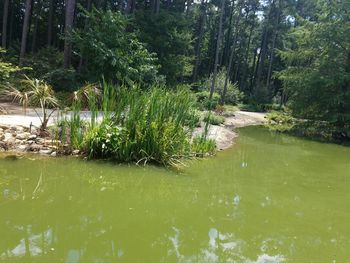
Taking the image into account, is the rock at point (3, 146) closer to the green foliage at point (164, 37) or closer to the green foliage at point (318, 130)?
the green foliage at point (318, 130)

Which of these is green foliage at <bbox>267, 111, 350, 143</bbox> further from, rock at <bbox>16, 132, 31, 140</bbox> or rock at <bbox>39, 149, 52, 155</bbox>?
rock at <bbox>16, 132, 31, 140</bbox>

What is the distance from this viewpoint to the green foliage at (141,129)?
26.0ft

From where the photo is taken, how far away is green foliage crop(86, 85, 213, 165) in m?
7.91

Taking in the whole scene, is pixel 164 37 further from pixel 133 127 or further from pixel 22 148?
pixel 22 148

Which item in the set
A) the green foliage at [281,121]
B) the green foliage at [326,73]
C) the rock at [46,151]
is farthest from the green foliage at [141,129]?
the green foliage at [281,121]

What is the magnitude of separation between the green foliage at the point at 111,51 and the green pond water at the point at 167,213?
26.1 ft

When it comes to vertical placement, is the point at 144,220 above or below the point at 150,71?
below

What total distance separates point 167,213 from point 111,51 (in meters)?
11.2

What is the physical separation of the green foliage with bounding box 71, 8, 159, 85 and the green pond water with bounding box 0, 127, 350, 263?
796 centimetres

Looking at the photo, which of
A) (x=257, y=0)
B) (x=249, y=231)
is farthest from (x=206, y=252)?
(x=257, y=0)

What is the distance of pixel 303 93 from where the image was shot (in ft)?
61.5

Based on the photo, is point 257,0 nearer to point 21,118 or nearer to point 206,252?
point 21,118

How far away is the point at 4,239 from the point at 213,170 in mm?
5244

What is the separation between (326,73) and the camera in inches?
713
